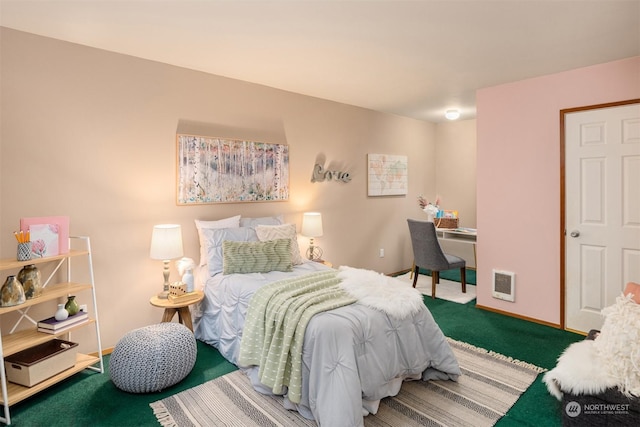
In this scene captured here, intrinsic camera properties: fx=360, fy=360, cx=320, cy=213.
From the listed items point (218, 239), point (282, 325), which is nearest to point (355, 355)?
point (282, 325)

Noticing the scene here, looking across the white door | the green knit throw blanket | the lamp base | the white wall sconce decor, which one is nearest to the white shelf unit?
the green knit throw blanket

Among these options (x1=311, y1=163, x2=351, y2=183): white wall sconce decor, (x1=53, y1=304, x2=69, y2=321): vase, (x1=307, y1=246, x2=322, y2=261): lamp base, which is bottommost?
(x1=53, y1=304, x2=69, y2=321): vase

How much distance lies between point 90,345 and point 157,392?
94 cm

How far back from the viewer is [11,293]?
2240 millimetres

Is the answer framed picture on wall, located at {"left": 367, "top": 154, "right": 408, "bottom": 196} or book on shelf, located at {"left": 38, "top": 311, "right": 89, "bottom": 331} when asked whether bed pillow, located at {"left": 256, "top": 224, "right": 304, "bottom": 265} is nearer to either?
book on shelf, located at {"left": 38, "top": 311, "right": 89, "bottom": 331}

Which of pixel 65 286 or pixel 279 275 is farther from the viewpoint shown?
pixel 279 275

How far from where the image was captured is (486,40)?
2.77 metres

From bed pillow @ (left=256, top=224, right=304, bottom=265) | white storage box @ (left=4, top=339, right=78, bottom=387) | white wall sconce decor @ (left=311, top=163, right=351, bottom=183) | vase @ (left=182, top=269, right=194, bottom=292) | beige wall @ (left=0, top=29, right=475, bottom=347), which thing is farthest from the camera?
white wall sconce decor @ (left=311, top=163, right=351, bottom=183)

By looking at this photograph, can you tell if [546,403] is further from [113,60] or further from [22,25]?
[22,25]

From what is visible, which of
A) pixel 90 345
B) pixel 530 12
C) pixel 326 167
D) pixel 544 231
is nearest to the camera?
pixel 530 12

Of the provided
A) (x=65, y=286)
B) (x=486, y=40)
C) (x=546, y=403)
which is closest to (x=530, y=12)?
(x=486, y=40)

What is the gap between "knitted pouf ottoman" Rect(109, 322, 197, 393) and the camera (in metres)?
2.41

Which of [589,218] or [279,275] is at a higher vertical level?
[589,218]

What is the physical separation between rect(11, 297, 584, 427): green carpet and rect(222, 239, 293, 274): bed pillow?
0.77 metres
